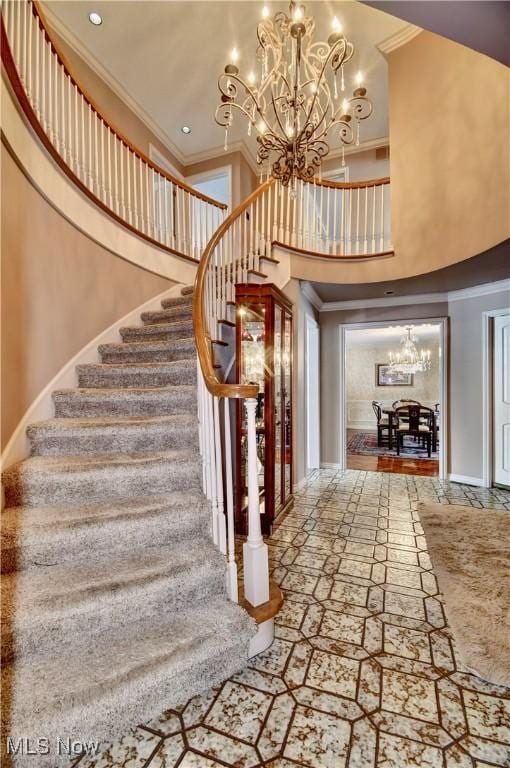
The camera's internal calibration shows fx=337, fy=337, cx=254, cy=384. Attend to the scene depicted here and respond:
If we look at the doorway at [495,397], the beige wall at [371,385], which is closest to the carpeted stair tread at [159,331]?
the doorway at [495,397]

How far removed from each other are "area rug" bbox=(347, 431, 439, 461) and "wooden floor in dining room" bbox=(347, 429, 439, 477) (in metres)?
0.28

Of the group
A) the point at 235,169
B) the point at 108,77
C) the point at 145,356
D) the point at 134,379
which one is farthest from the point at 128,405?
the point at 235,169

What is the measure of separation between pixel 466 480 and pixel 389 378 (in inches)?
243

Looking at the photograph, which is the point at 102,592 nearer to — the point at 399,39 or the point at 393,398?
the point at 399,39

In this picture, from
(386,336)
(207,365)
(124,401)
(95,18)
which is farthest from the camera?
(386,336)

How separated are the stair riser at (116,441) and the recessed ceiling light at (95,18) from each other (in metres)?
4.62

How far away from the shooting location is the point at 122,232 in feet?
11.1

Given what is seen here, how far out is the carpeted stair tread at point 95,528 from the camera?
1559mm

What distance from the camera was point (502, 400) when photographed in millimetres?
4242

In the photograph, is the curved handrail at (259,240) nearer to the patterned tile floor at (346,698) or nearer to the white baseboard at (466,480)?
the patterned tile floor at (346,698)

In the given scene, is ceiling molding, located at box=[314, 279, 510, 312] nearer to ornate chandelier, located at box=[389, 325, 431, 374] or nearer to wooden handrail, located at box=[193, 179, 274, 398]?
wooden handrail, located at box=[193, 179, 274, 398]

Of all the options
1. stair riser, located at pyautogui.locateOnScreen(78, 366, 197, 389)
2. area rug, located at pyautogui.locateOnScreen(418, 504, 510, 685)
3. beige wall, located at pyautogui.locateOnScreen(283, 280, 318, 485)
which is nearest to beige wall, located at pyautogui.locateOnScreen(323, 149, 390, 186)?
beige wall, located at pyautogui.locateOnScreen(283, 280, 318, 485)

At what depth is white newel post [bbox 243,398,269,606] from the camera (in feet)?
5.40

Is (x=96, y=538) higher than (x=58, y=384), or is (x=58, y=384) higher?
(x=58, y=384)
